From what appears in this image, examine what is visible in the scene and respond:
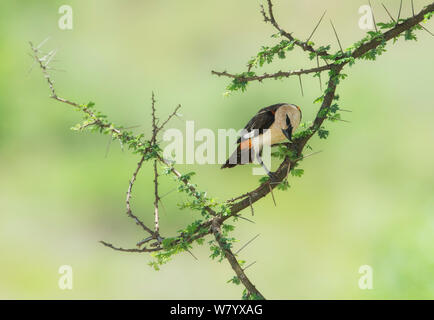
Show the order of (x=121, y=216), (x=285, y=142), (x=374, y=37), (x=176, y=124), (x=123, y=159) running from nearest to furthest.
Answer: (x=374, y=37) < (x=285, y=142) < (x=176, y=124) < (x=121, y=216) < (x=123, y=159)

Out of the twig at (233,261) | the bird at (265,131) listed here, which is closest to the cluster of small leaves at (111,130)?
the twig at (233,261)

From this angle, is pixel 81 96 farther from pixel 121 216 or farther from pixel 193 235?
pixel 193 235

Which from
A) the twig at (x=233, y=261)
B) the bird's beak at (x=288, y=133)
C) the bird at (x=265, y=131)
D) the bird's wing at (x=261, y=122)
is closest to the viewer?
the twig at (x=233, y=261)

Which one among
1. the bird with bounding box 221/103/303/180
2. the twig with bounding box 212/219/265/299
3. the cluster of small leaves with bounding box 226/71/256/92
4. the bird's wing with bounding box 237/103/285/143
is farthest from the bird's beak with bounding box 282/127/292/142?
the twig with bounding box 212/219/265/299

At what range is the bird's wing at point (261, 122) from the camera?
284cm

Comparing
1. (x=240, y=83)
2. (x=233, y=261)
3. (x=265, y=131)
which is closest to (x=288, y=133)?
(x=265, y=131)

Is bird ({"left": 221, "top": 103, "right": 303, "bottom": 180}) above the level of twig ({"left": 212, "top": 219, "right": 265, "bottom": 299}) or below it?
above

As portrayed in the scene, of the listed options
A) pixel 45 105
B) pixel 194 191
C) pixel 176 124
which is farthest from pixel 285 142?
pixel 45 105

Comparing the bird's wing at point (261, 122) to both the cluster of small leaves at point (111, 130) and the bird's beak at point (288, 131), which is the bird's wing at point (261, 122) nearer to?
the bird's beak at point (288, 131)

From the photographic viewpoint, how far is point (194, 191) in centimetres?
262

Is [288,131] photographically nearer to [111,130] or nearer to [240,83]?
[240,83]

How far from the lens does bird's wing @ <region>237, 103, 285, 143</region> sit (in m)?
2.84

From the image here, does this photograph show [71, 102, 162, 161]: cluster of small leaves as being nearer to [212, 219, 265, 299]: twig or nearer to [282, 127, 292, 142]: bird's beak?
[212, 219, 265, 299]: twig
